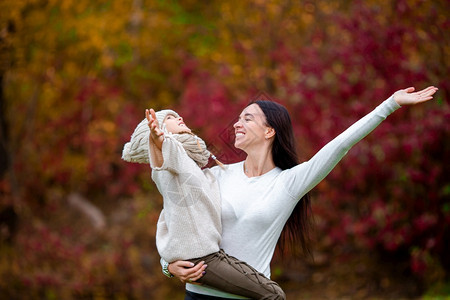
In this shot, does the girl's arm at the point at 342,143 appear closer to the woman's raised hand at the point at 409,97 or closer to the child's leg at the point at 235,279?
the woman's raised hand at the point at 409,97

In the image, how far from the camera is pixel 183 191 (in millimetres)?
2520

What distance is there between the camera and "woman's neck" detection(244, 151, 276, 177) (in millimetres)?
2826

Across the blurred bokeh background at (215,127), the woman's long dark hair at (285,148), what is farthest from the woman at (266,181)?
the blurred bokeh background at (215,127)

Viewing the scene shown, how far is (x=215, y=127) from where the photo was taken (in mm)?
7559

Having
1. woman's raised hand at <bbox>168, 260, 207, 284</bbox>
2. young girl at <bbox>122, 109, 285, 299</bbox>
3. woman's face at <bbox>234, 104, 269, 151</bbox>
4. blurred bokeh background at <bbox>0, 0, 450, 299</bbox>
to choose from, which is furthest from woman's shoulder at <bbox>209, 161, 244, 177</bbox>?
blurred bokeh background at <bbox>0, 0, 450, 299</bbox>

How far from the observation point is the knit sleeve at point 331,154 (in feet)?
8.14

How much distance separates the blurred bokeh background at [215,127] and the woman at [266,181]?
3452 mm

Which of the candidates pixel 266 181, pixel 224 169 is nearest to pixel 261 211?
pixel 266 181

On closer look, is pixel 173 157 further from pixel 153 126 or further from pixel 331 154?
pixel 331 154

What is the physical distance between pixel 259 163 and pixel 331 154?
1.39 feet

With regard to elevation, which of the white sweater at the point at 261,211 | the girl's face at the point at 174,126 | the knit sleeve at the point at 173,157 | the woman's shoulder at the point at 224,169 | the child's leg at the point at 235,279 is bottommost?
the child's leg at the point at 235,279

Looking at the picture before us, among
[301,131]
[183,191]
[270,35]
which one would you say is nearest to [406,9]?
[301,131]

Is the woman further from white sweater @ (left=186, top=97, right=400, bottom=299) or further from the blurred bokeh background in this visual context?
the blurred bokeh background

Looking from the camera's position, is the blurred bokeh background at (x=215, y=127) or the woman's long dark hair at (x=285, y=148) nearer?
the woman's long dark hair at (x=285, y=148)
